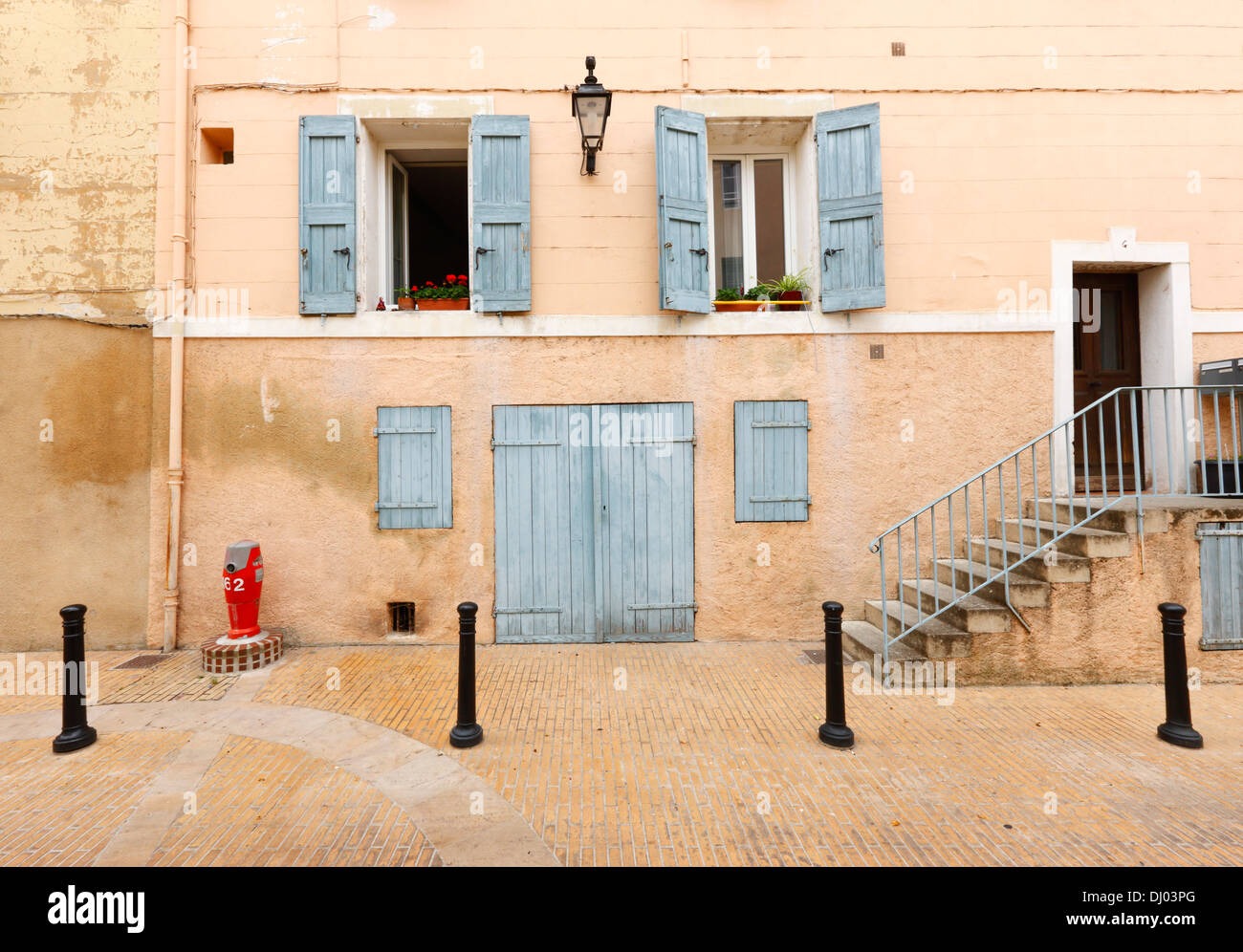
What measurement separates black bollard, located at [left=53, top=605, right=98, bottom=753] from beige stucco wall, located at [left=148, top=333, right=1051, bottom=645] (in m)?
1.94

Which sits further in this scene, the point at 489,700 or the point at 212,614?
the point at 212,614

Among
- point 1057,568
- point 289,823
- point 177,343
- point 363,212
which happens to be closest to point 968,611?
point 1057,568

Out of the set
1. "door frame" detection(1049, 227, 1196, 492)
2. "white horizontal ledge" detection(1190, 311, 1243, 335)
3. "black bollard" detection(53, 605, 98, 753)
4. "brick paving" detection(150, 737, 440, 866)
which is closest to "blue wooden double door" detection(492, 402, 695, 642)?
"brick paving" detection(150, 737, 440, 866)

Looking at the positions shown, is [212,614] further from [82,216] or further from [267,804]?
[82,216]

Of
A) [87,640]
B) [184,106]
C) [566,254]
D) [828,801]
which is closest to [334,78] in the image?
[184,106]

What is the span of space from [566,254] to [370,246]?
209cm

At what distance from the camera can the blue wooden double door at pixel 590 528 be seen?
6.06 meters

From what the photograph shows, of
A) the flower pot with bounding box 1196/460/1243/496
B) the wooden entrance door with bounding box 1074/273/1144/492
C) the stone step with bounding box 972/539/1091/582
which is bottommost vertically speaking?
the stone step with bounding box 972/539/1091/582

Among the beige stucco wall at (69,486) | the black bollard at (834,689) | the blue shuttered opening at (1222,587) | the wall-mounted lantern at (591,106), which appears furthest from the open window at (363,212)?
the blue shuttered opening at (1222,587)

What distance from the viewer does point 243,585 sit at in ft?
17.9

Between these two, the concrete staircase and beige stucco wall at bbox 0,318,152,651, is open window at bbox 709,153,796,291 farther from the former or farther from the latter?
beige stucco wall at bbox 0,318,152,651

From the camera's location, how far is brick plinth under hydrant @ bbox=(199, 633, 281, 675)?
533 cm

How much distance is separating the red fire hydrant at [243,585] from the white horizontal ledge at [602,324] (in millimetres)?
2202

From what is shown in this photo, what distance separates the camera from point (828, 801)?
329 centimetres
